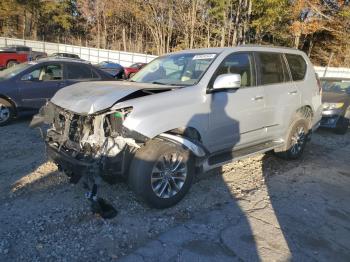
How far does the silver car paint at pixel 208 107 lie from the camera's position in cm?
375

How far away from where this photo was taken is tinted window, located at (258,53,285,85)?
5.18 meters

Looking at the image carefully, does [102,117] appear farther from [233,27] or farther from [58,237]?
[233,27]

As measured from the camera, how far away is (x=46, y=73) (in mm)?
8445

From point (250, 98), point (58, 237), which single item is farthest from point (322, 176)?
point (58, 237)

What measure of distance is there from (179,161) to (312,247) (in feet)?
5.53

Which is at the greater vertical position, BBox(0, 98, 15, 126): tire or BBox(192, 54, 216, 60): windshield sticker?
BBox(192, 54, 216, 60): windshield sticker

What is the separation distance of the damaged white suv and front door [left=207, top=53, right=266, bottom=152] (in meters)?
0.01

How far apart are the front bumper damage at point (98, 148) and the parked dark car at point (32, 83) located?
14.9ft

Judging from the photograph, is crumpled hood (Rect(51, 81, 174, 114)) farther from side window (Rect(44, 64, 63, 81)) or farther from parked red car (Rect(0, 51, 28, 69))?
parked red car (Rect(0, 51, 28, 69))

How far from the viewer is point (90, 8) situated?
152ft

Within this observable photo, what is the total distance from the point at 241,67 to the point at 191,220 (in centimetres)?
228

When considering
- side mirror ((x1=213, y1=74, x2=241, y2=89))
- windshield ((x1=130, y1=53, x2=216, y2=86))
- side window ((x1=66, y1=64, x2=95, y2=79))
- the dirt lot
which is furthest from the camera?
side window ((x1=66, y1=64, x2=95, y2=79))

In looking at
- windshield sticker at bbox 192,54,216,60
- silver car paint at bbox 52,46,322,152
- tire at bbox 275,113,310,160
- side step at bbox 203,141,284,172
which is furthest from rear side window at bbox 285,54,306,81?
windshield sticker at bbox 192,54,216,60

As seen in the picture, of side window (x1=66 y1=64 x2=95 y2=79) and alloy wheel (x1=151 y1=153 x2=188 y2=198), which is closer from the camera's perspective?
alloy wheel (x1=151 y1=153 x2=188 y2=198)
